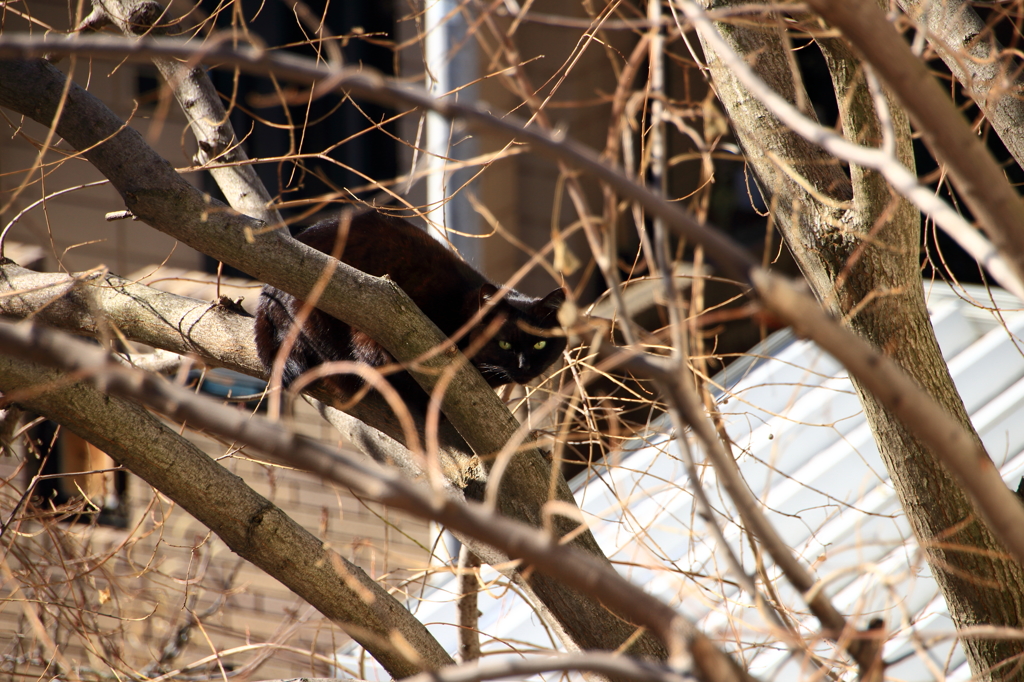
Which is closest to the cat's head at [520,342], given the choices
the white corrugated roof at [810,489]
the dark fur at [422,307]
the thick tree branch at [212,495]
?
the dark fur at [422,307]

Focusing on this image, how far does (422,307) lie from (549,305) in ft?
1.22

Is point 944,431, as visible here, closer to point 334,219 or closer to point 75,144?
point 75,144

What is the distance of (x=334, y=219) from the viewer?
2346 millimetres

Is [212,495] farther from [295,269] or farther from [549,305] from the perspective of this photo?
[549,305]

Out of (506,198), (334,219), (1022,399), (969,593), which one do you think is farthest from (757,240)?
(969,593)

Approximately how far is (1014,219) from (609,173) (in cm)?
38

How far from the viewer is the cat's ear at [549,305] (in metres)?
2.47

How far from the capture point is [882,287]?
1570 mm

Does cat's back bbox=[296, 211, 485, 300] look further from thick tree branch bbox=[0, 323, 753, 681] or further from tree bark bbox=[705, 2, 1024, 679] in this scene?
thick tree branch bbox=[0, 323, 753, 681]

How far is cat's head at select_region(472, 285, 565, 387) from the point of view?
2.49 meters

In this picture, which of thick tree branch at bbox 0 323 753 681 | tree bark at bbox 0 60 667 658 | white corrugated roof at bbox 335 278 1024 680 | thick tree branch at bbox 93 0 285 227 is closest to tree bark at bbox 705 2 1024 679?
tree bark at bbox 0 60 667 658

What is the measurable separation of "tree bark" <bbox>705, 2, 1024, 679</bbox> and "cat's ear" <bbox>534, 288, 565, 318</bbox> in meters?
0.90

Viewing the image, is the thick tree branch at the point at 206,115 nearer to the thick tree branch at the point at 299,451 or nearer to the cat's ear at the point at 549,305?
the cat's ear at the point at 549,305

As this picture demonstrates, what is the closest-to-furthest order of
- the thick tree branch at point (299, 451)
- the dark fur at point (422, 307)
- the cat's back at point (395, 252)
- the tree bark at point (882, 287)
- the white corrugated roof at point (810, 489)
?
1. the thick tree branch at point (299, 451)
2. the tree bark at point (882, 287)
3. the dark fur at point (422, 307)
4. the cat's back at point (395, 252)
5. the white corrugated roof at point (810, 489)
